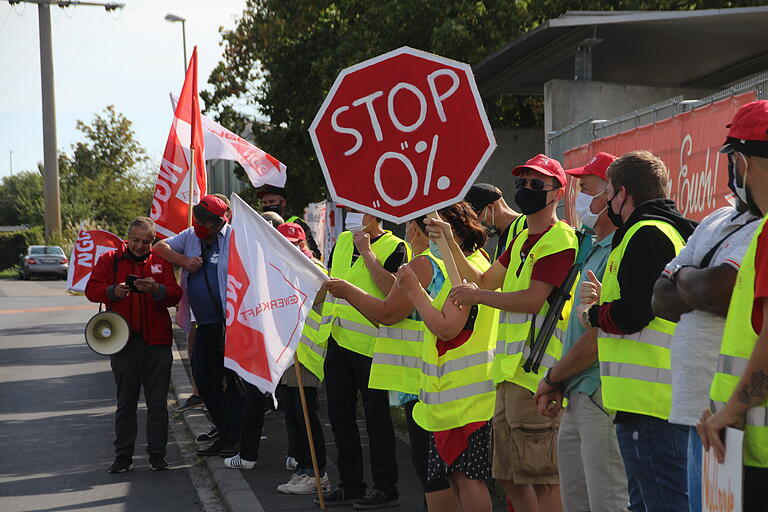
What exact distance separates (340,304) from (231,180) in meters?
25.4

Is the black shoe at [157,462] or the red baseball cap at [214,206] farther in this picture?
the red baseball cap at [214,206]

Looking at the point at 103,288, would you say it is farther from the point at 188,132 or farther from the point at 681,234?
the point at 681,234

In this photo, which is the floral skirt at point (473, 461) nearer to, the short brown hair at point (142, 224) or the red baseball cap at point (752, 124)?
the red baseball cap at point (752, 124)

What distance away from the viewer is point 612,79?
61.5ft

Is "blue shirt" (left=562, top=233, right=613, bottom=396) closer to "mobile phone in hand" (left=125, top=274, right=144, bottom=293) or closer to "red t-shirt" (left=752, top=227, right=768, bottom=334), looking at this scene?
"red t-shirt" (left=752, top=227, right=768, bottom=334)

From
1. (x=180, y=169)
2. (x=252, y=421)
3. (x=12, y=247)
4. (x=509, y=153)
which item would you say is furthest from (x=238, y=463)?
(x=12, y=247)

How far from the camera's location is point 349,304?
6141 mm

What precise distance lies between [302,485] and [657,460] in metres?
3.50

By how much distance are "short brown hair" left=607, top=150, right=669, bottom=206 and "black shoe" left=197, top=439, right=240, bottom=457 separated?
5.03m

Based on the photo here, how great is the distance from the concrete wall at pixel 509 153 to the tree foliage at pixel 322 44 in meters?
1.69

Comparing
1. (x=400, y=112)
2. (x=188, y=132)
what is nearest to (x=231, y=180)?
(x=188, y=132)

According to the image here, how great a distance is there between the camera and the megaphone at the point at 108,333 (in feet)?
24.5

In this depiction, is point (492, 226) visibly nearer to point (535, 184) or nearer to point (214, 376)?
point (535, 184)

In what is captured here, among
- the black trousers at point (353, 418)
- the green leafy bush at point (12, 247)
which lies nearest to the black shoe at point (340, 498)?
the black trousers at point (353, 418)
